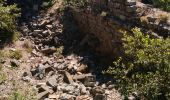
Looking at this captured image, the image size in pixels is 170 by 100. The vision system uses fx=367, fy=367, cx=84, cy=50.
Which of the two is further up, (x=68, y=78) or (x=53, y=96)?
(x=68, y=78)

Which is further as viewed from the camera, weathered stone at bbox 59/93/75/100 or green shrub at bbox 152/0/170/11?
green shrub at bbox 152/0/170/11

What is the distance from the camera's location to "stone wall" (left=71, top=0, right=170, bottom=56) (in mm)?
11258

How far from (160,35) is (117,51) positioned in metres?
2.10

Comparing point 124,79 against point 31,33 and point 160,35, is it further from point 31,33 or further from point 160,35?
point 31,33

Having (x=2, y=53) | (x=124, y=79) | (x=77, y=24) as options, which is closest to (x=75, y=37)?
(x=77, y=24)

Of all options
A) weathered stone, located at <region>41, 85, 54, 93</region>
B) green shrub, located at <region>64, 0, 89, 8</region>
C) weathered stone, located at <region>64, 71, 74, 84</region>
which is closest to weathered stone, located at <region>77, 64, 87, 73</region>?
weathered stone, located at <region>64, 71, 74, 84</region>

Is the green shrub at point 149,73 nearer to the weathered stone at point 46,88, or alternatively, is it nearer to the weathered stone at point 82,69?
the weathered stone at point 46,88

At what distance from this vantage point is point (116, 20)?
491 inches

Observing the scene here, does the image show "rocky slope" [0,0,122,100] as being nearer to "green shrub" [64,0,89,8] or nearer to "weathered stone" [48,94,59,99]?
"weathered stone" [48,94,59,99]

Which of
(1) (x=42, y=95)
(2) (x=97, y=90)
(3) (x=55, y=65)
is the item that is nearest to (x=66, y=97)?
(1) (x=42, y=95)

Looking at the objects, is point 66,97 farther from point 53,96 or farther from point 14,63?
point 14,63

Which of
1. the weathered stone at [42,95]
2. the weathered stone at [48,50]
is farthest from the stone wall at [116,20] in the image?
the weathered stone at [42,95]

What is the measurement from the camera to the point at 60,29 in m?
15.0

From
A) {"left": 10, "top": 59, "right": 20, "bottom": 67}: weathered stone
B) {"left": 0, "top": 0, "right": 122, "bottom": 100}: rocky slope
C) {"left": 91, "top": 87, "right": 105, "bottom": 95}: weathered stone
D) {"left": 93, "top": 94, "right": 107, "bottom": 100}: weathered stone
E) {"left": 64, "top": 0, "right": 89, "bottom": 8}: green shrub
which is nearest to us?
{"left": 93, "top": 94, "right": 107, "bottom": 100}: weathered stone
